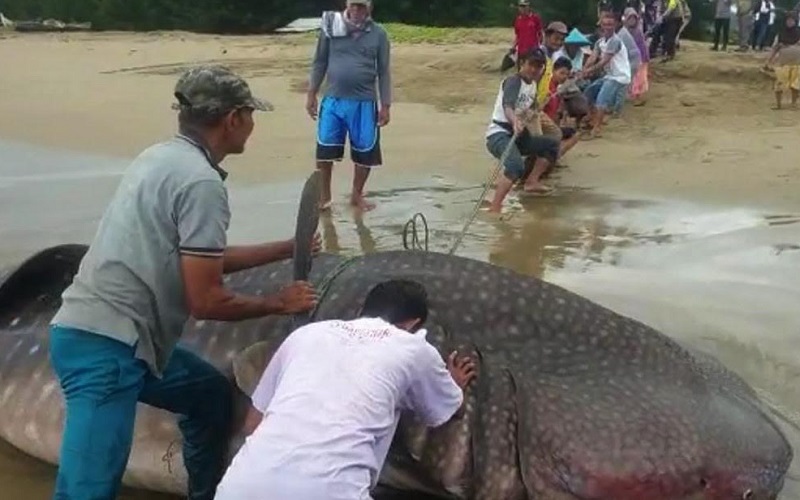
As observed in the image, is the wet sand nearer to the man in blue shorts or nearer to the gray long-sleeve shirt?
the man in blue shorts

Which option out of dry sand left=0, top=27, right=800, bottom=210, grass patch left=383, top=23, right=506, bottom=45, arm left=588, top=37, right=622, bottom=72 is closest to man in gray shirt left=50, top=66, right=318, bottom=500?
dry sand left=0, top=27, right=800, bottom=210

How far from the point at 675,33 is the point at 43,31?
23901 mm

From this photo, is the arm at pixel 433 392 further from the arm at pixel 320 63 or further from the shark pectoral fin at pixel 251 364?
the arm at pixel 320 63

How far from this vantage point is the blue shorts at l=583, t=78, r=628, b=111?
1538cm

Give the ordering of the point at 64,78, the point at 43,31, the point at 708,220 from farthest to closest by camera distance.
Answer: the point at 43,31, the point at 64,78, the point at 708,220

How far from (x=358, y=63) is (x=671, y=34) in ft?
41.1

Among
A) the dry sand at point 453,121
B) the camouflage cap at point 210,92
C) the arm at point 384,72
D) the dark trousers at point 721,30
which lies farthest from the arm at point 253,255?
the dark trousers at point 721,30

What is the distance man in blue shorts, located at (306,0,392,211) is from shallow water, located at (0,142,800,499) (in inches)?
20.2

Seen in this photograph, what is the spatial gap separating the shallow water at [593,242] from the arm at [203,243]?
1.30 meters

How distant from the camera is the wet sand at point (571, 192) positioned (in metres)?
7.50

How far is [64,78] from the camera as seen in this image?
23.9 m

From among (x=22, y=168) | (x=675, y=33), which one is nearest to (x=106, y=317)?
(x=22, y=168)

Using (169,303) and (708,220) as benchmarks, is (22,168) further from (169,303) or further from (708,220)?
(169,303)

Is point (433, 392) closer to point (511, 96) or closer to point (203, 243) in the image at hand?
point (203, 243)
